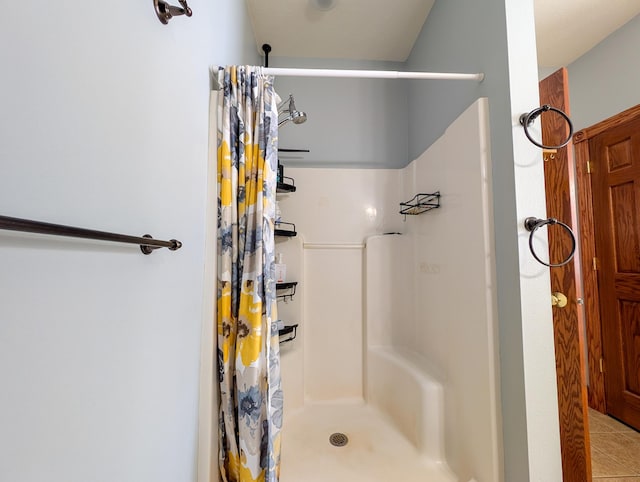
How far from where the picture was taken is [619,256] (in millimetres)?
1943

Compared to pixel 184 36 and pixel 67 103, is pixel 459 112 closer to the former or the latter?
pixel 184 36

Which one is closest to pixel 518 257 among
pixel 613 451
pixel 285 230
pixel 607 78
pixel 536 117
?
pixel 536 117

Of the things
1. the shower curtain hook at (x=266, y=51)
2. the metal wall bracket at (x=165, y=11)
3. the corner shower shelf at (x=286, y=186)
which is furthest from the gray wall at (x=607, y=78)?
the metal wall bracket at (x=165, y=11)

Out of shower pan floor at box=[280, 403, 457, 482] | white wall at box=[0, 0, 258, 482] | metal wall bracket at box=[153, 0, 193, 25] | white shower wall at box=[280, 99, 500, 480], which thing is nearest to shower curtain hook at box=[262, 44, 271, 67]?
white shower wall at box=[280, 99, 500, 480]

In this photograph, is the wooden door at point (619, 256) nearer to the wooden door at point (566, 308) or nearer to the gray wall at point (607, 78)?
the gray wall at point (607, 78)

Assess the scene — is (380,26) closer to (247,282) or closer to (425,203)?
(425,203)

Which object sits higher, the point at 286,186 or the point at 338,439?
the point at 286,186

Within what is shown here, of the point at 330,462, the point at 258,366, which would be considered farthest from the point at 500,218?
the point at 330,462

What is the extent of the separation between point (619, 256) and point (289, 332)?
233cm

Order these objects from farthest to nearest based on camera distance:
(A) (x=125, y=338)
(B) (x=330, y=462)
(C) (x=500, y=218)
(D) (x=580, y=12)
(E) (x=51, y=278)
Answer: (D) (x=580, y=12), (B) (x=330, y=462), (C) (x=500, y=218), (A) (x=125, y=338), (E) (x=51, y=278)

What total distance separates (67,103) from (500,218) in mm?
1312

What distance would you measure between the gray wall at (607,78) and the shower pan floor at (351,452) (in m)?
2.51

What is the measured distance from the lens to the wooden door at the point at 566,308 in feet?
3.18

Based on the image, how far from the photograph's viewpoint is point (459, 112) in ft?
4.81
